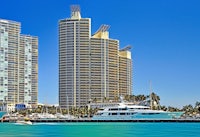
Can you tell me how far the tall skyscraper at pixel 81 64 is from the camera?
632 feet

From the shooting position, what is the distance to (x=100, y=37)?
19725 centimetres

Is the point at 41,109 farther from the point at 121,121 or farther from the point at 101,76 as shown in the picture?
the point at 121,121

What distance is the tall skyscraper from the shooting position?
19250cm

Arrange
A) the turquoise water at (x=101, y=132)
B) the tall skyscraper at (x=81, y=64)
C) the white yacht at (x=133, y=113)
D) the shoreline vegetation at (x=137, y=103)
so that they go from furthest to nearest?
the tall skyscraper at (x=81, y=64) → the shoreline vegetation at (x=137, y=103) → the white yacht at (x=133, y=113) → the turquoise water at (x=101, y=132)

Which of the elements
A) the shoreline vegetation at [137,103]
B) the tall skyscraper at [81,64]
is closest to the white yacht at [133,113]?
the shoreline vegetation at [137,103]

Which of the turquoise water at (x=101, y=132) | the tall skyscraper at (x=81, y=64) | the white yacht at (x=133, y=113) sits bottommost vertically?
the turquoise water at (x=101, y=132)

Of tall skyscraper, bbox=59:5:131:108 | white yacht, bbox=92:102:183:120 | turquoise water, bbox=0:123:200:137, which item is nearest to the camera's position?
turquoise water, bbox=0:123:200:137

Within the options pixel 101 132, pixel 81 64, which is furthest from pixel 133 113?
pixel 101 132

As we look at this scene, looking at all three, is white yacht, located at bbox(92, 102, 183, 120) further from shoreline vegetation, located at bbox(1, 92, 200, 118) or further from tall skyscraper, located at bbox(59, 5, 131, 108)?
tall skyscraper, located at bbox(59, 5, 131, 108)

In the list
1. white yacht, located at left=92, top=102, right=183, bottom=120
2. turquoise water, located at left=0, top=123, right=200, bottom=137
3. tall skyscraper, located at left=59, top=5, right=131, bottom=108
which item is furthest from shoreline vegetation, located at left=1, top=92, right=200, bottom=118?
turquoise water, located at left=0, top=123, right=200, bottom=137

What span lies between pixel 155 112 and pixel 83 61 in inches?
2334

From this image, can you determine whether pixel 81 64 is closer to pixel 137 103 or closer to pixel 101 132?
pixel 137 103

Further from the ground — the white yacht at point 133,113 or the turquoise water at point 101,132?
the white yacht at point 133,113

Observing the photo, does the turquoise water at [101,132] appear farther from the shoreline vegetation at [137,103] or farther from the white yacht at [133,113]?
the shoreline vegetation at [137,103]
